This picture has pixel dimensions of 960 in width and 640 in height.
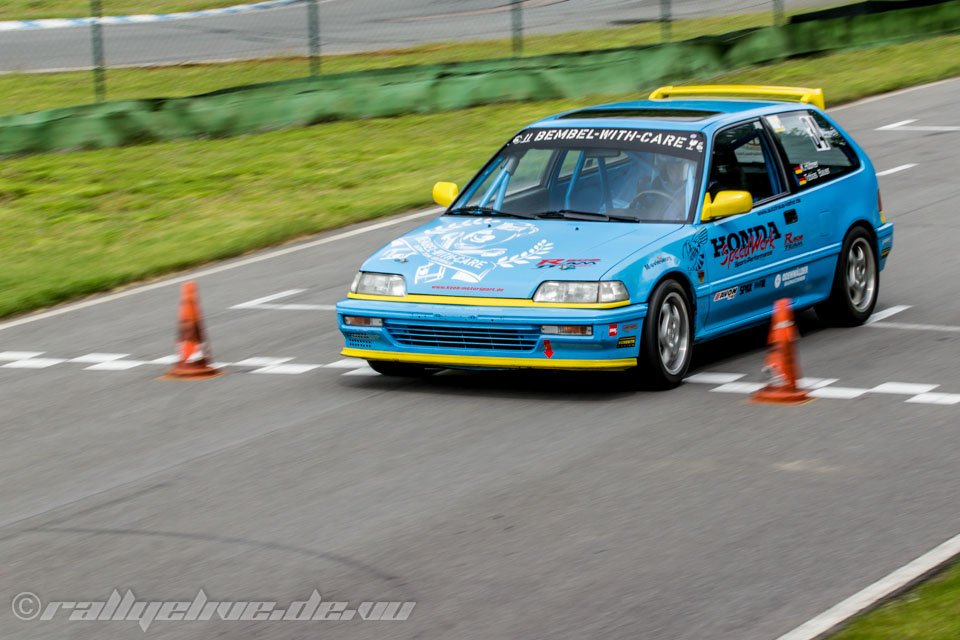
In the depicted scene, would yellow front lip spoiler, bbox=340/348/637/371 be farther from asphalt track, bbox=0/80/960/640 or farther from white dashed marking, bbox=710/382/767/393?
white dashed marking, bbox=710/382/767/393

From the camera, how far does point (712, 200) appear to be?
10.6 metres

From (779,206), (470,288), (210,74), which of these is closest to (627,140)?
(779,206)

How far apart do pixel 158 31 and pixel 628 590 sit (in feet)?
55.3

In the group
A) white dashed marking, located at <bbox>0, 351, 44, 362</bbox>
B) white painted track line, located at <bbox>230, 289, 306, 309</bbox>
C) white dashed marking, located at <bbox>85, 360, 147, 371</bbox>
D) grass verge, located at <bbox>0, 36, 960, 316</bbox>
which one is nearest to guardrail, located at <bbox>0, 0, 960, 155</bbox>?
grass verge, located at <bbox>0, 36, 960, 316</bbox>

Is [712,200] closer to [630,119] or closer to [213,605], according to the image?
[630,119]

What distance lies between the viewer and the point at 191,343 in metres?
11.0

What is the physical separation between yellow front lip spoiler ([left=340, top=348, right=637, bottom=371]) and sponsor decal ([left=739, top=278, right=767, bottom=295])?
133 cm

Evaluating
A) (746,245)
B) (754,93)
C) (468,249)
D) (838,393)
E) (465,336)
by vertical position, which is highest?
(754,93)

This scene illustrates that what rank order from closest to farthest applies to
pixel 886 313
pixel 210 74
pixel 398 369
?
pixel 398 369
pixel 886 313
pixel 210 74

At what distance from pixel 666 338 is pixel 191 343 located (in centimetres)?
317

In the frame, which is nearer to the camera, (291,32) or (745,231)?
(745,231)

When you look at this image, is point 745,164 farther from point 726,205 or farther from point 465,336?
point 465,336

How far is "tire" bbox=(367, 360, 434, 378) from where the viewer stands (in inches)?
414

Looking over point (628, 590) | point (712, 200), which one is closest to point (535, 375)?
point (712, 200)
